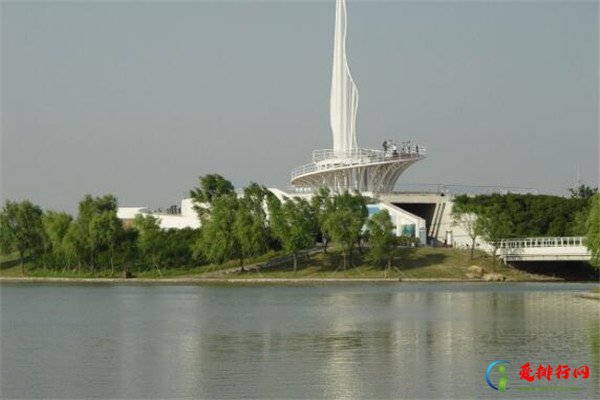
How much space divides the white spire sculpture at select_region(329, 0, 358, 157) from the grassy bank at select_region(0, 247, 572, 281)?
13753 millimetres

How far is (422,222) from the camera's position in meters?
89.9

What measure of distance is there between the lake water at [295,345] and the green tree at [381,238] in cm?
2146

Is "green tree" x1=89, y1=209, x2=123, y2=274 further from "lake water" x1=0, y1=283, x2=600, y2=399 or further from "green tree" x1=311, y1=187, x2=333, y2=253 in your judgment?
"lake water" x1=0, y1=283, x2=600, y2=399

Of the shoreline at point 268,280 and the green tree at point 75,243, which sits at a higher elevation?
the green tree at point 75,243

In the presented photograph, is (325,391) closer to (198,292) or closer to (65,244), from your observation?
(198,292)

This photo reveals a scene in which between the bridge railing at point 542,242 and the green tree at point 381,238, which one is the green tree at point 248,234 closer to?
the green tree at point 381,238

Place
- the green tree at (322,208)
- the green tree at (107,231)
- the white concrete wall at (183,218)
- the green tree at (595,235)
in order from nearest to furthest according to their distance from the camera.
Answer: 1. the green tree at (595,235)
2. the green tree at (322,208)
3. the green tree at (107,231)
4. the white concrete wall at (183,218)

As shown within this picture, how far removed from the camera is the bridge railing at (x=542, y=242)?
74.2m

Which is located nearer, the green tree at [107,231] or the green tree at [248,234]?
the green tree at [248,234]

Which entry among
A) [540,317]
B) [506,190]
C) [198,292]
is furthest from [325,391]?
[506,190]

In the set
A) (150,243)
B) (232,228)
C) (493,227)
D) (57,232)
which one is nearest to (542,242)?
(493,227)

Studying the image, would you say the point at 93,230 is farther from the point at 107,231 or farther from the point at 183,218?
the point at 183,218

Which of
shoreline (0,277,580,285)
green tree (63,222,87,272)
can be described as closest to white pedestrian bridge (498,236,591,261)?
shoreline (0,277,580,285)

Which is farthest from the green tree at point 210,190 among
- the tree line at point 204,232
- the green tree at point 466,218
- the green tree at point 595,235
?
the green tree at point 595,235
